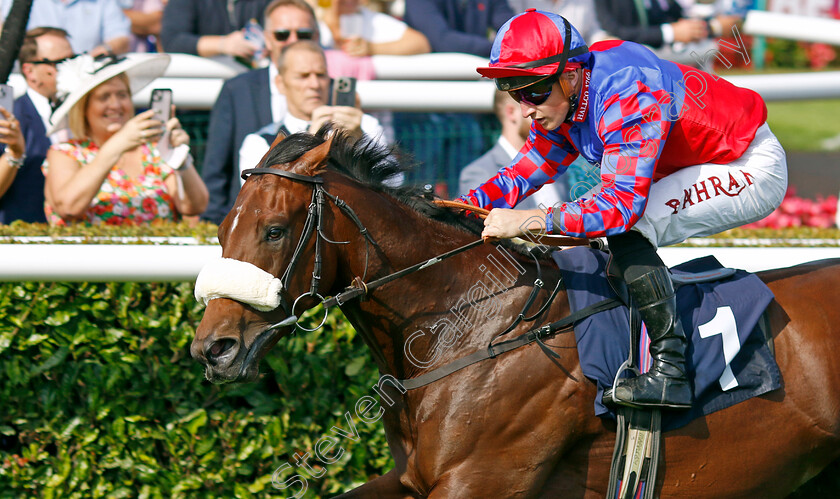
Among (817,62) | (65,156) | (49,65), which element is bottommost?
(817,62)

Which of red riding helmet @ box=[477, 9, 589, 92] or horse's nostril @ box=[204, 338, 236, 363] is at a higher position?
red riding helmet @ box=[477, 9, 589, 92]

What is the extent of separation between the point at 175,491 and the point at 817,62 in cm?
1497

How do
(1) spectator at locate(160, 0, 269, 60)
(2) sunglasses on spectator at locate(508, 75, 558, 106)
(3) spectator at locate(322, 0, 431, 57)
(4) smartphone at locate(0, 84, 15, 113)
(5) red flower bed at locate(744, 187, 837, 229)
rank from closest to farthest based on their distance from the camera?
1. (2) sunglasses on spectator at locate(508, 75, 558, 106)
2. (4) smartphone at locate(0, 84, 15, 113)
3. (1) spectator at locate(160, 0, 269, 60)
4. (3) spectator at locate(322, 0, 431, 57)
5. (5) red flower bed at locate(744, 187, 837, 229)

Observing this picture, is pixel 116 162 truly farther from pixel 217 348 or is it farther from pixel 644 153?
pixel 644 153

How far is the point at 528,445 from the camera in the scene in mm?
2945

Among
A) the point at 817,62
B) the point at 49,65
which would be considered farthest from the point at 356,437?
the point at 817,62

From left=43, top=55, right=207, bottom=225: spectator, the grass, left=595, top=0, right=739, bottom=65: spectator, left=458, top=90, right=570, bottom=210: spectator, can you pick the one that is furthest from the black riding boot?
the grass

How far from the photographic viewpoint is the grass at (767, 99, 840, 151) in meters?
14.1

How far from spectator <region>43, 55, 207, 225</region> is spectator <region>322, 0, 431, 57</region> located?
176 centimetres

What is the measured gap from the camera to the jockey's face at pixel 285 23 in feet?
18.6

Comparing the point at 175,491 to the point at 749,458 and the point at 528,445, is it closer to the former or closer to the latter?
the point at 528,445

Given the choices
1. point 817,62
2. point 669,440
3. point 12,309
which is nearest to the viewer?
point 669,440

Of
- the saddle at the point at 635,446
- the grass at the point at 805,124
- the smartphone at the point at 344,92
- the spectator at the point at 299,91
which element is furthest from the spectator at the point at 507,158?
the grass at the point at 805,124

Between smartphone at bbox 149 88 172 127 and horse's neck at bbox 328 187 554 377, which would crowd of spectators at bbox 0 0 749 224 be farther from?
horse's neck at bbox 328 187 554 377
